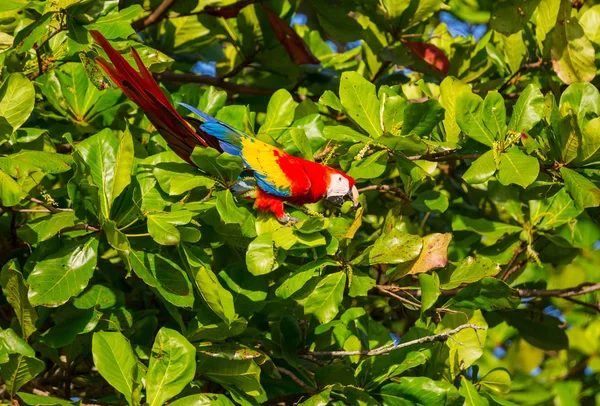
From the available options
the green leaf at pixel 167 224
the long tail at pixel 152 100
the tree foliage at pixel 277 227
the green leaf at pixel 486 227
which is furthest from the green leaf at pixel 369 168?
the green leaf at pixel 486 227

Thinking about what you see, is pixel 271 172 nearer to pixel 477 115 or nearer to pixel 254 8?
pixel 477 115

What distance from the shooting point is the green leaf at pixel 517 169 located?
5.49 ft

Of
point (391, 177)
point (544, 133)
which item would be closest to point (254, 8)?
point (391, 177)

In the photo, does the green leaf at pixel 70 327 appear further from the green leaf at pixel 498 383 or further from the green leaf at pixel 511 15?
the green leaf at pixel 511 15

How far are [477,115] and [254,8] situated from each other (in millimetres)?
951

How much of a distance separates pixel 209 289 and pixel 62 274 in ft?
1.01

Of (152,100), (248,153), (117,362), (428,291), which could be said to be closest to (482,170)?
(428,291)

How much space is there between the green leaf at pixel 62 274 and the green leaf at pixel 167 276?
113 millimetres

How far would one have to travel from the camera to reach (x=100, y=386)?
2016 millimetres

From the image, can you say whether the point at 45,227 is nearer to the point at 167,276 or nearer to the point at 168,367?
the point at 167,276

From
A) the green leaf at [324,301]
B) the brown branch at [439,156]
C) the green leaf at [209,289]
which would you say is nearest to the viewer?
the green leaf at [209,289]

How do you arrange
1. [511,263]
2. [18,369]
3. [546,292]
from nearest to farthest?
[18,369] < [546,292] < [511,263]

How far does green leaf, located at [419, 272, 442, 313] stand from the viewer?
1663mm

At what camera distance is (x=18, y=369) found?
1.57m
